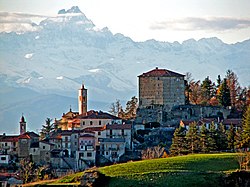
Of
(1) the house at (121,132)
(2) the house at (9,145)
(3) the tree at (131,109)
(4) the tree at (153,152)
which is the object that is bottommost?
(4) the tree at (153,152)

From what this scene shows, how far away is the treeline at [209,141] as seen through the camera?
56875 millimetres

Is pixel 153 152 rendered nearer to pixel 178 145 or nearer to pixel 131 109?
pixel 178 145

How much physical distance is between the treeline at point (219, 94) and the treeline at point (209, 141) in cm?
1815

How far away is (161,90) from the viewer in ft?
250

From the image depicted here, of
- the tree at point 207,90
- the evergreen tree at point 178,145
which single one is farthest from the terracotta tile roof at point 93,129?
the tree at point 207,90

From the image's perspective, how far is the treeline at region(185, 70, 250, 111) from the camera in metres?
77.4

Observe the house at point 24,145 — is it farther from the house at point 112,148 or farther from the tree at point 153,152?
the tree at point 153,152

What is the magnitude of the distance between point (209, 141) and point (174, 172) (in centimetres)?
1424

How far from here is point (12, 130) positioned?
138m

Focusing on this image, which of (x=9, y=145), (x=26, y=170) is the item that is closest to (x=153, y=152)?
(x=26, y=170)

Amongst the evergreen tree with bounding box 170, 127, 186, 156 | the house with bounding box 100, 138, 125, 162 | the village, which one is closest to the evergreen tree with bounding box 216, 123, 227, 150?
the evergreen tree with bounding box 170, 127, 186, 156

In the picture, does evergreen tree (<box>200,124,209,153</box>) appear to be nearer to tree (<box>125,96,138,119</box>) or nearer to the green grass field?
the green grass field

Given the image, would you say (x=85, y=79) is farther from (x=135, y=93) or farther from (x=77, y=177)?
(x=77, y=177)

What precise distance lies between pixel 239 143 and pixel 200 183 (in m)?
16.4
